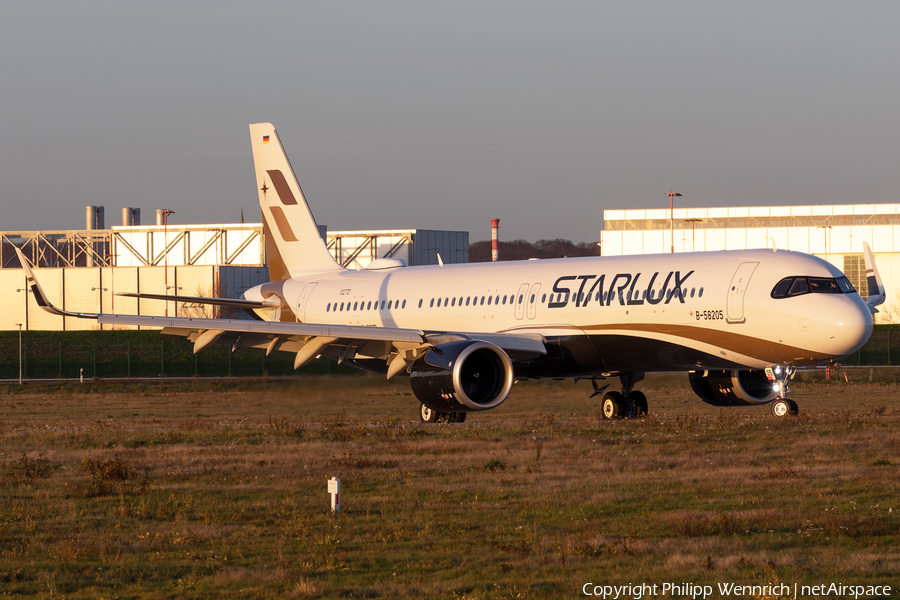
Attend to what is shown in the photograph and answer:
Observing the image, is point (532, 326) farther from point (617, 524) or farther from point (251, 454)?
point (617, 524)

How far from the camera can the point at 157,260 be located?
363 feet

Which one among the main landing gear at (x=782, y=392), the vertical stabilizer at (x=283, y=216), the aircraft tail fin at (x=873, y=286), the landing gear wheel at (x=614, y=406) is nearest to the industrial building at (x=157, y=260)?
the vertical stabilizer at (x=283, y=216)

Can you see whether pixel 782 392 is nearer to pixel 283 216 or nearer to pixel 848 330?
pixel 848 330

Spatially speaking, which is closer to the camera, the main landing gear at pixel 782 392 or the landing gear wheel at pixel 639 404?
the main landing gear at pixel 782 392

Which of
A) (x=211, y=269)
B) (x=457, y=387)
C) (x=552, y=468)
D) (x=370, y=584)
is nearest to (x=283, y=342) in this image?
(x=457, y=387)

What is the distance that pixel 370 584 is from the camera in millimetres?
11586

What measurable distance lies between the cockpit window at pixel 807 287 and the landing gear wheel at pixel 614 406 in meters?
6.10

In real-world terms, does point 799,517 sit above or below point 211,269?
below

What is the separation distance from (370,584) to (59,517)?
6.52m

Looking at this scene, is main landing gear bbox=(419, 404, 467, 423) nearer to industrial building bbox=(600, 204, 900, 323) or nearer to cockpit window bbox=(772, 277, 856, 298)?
cockpit window bbox=(772, 277, 856, 298)

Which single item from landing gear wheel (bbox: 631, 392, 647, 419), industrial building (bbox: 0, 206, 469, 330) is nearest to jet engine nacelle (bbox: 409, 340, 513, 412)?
landing gear wheel (bbox: 631, 392, 647, 419)

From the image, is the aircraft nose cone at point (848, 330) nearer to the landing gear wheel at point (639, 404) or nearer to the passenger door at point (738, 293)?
the passenger door at point (738, 293)

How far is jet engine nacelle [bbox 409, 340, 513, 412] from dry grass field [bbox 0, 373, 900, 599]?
92 centimetres

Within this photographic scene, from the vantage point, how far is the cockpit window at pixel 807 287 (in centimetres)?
2723
